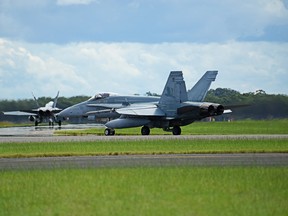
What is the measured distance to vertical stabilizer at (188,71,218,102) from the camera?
49.7m

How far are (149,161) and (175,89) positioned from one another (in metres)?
27.2

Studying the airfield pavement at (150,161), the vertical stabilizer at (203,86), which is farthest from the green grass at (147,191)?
the vertical stabilizer at (203,86)

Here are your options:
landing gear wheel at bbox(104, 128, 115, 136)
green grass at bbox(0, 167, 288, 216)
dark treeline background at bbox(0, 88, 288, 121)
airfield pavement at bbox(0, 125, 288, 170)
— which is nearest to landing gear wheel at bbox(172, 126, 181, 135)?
landing gear wheel at bbox(104, 128, 115, 136)

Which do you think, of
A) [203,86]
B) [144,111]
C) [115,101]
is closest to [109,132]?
[144,111]

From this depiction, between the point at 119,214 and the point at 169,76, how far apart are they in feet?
127

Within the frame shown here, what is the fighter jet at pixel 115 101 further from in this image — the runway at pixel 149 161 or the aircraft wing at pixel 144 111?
the runway at pixel 149 161

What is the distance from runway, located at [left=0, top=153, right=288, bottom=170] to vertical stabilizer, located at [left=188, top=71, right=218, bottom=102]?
80.6ft

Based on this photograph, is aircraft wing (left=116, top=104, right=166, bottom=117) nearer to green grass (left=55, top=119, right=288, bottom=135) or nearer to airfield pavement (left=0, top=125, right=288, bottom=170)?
green grass (left=55, top=119, right=288, bottom=135)

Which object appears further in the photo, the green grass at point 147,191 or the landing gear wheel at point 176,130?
the landing gear wheel at point 176,130

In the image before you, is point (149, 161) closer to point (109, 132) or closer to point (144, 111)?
point (144, 111)

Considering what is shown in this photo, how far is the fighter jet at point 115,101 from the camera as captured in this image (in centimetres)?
4984

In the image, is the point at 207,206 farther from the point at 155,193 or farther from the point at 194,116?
the point at 194,116

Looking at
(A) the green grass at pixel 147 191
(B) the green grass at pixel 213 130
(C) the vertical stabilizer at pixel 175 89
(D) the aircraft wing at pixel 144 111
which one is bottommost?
(A) the green grass at pixel 147 191

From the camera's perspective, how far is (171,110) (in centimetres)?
4928
